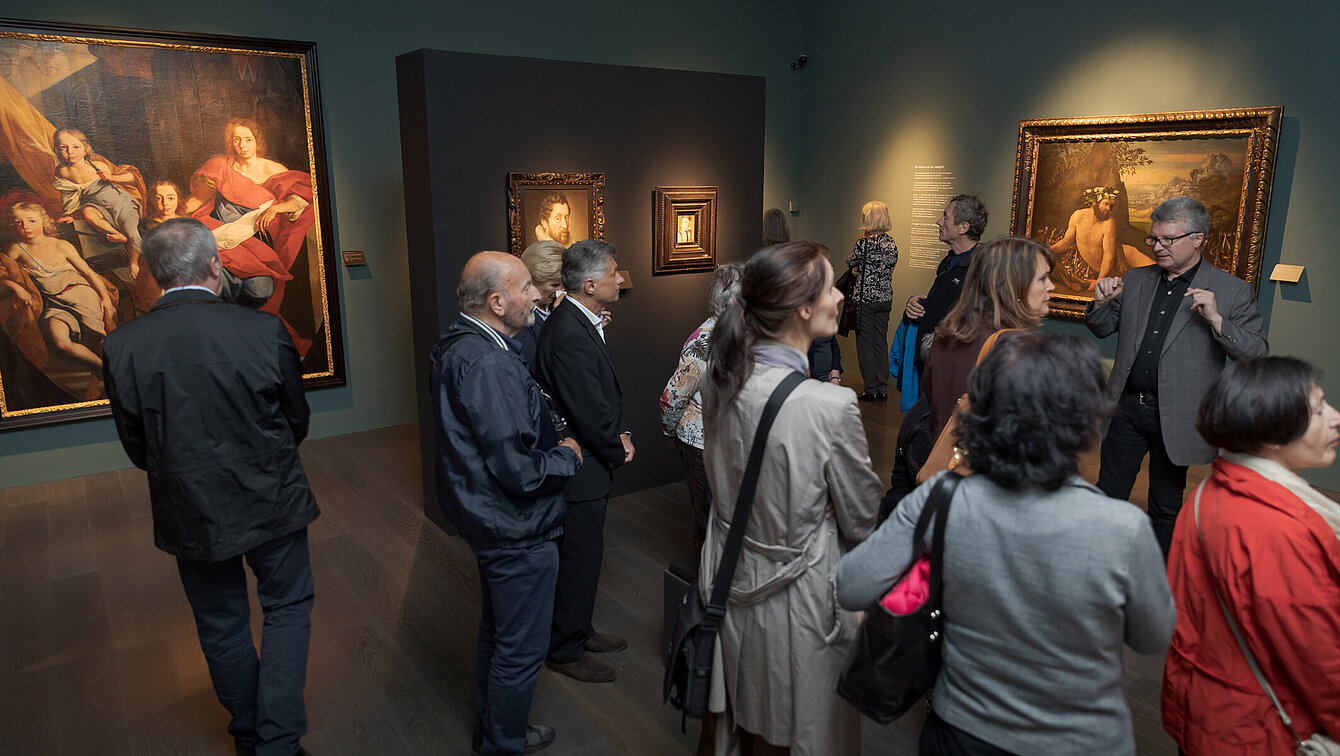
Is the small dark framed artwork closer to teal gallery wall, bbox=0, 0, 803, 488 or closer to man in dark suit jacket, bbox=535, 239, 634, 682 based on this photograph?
teal gallery wall, bbox=0, 0, 803, 488

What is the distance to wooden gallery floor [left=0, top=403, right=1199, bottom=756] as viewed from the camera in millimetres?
3252

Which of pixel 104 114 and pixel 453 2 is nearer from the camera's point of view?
pixel 104 114

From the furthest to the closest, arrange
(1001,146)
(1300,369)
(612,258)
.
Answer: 1. (1001,146)
2. (612,258)
3. (1300,369)

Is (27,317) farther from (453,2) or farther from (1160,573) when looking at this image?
(1160,573)

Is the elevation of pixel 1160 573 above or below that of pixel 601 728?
above

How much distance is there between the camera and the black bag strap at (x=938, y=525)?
1601 mm

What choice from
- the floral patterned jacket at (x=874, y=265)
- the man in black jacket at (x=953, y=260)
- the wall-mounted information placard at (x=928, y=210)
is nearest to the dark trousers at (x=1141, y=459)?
the man in black jacket at (x=953, y=260)

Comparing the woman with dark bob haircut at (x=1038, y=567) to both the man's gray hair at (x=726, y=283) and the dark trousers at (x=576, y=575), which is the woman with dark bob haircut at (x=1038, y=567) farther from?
the dark trousers at (x=576, y=575)

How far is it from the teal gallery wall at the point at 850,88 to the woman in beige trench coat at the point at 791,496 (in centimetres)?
359

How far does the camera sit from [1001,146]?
26.0 feet

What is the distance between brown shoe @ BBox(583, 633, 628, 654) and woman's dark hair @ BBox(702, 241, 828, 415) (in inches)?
81.4

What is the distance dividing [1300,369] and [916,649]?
3.73 ft

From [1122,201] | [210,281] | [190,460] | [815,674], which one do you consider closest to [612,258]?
[210,281]

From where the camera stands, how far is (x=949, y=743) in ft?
5.62
